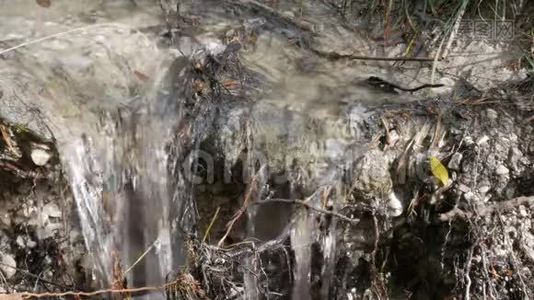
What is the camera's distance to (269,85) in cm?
310

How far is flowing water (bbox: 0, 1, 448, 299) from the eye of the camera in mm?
2773

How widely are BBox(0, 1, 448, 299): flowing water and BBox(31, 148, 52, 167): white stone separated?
6 cm

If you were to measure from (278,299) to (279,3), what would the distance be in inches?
60.4

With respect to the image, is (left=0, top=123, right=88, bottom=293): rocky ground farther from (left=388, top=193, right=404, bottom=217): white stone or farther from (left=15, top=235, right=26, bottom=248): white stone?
(left=388, top=193, right=404, bottom=217): white stone

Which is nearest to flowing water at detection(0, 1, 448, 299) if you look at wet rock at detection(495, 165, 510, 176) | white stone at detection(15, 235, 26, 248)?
white stone at detection(15, 235, 26, 248)

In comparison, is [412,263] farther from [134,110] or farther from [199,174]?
[134,110]

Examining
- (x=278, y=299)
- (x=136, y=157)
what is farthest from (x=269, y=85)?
(x=278, y=299)

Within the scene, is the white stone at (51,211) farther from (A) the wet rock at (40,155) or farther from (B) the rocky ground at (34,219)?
(A) the wet rock at (40,155)

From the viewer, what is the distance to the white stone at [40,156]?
2654 millimetres

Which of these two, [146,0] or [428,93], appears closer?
[428,93]

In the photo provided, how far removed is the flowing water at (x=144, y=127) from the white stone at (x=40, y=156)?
0.06 m

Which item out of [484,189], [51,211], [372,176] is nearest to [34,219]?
[51,211]

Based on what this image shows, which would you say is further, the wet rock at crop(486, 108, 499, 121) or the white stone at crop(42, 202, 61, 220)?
the wet rock at crop(486, 108, 499, 121)

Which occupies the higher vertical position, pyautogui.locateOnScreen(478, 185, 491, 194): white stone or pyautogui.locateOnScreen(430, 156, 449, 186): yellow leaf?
pyautogui.locateOnScreen(430, 156, 449, 186): yellow leaf
